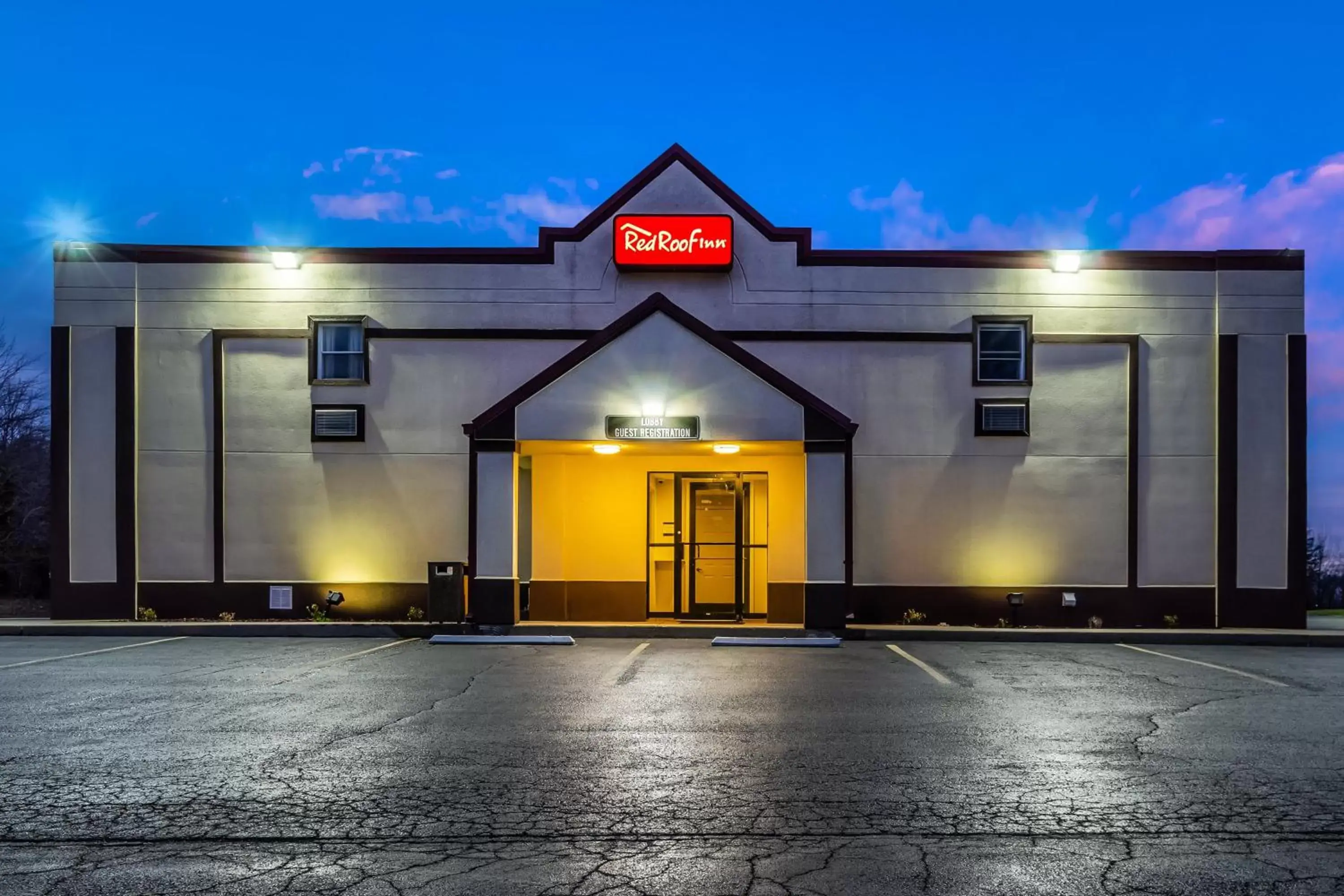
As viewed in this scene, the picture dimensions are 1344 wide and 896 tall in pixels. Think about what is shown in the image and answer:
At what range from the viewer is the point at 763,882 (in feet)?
17.8

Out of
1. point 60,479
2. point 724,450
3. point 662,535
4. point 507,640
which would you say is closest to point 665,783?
point 507,640

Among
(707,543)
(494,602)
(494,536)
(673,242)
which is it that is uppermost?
(673,242)

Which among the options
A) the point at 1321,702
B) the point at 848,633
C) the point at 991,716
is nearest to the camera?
the point at 991,716

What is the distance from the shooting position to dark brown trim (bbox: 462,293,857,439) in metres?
17.6

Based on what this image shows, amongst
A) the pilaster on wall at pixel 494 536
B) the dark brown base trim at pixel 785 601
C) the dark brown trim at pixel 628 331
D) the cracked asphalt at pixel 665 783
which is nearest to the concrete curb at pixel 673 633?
the pilaster on wall at pixel 494 536

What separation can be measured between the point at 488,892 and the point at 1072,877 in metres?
2.87

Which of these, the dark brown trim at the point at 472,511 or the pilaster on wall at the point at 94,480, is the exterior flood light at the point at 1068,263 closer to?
the dark brown trim at the point at 472,511

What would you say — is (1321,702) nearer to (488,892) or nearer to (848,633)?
(848,633)

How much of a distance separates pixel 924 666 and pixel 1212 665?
376cm

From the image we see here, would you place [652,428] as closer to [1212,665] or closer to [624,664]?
[624,664]

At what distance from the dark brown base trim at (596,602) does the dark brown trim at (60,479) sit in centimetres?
828

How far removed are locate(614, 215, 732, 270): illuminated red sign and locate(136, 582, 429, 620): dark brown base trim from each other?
22.6 feet

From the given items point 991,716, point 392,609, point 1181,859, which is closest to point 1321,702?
point 991,716

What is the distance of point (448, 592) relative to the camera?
57.5ft
